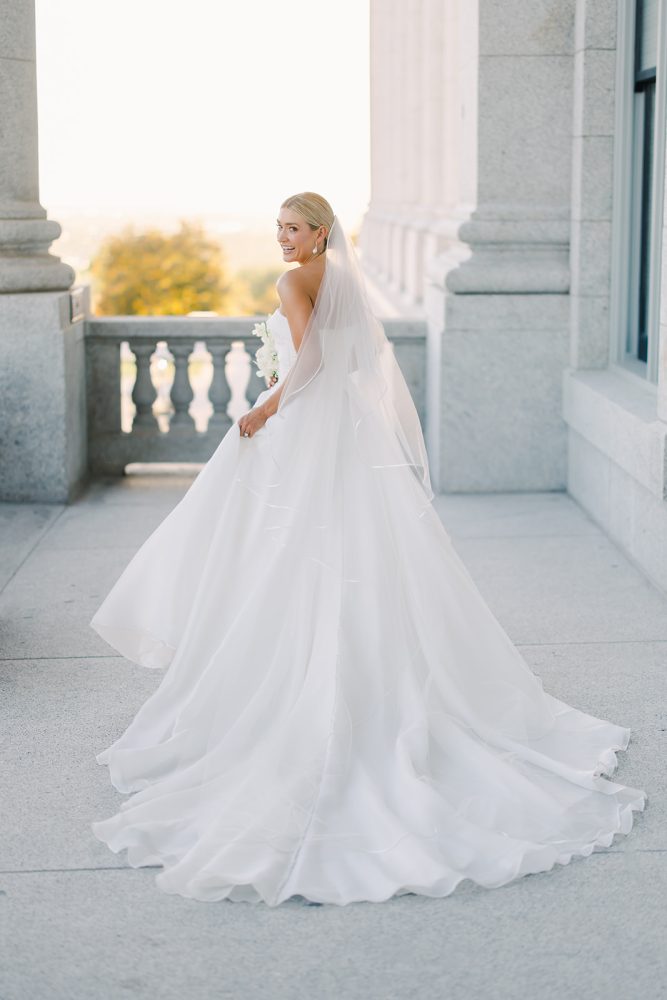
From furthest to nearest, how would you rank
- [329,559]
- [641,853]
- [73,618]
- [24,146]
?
[24,146], [73,618], [329,559], [641,853]

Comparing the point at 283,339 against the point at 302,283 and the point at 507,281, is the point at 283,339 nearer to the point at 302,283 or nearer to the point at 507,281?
the point at 302,283

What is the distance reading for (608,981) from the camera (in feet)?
10.4

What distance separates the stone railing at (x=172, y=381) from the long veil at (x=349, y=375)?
5207 mm

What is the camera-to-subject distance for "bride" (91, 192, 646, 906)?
3.88 metres

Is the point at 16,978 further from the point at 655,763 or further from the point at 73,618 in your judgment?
the point at 73,618

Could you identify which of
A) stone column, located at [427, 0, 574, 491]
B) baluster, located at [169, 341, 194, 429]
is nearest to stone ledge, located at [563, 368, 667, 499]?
stone column, located at [427, 0, 574, 491]

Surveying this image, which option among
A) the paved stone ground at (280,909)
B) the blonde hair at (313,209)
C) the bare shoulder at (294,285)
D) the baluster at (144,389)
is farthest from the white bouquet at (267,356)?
the baluster at (144,389)

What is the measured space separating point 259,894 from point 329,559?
123 centimetres

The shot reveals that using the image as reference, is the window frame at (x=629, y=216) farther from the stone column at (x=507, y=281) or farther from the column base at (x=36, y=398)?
the column base at (x=36, y=398)

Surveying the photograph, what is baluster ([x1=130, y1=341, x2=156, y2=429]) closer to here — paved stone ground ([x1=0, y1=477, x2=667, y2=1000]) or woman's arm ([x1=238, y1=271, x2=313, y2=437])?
paved stone ground ([x1=0, y1=477, x2=667, y2=1000])

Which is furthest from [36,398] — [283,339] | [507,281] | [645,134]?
[283,339]

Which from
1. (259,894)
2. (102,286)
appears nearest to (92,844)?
(259,894)

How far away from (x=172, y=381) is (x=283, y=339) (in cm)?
521

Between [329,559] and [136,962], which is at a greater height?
[329,559]
